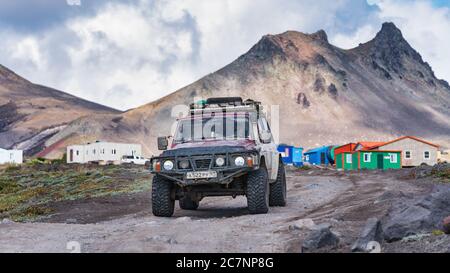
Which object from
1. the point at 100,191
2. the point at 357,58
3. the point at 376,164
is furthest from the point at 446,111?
the point at 100,191

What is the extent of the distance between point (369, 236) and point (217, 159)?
528 cm

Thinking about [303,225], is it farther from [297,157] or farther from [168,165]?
[297,157]

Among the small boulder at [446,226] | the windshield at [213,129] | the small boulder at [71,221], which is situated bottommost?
the small boulder at [71,221]

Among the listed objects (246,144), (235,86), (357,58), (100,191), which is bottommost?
(100,191)

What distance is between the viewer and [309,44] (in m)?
184

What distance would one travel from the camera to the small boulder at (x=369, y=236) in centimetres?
711

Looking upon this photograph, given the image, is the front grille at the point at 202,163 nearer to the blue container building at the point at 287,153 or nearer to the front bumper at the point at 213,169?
the front bumper at the point at 213,169

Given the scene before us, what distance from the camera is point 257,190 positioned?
12.4 meters

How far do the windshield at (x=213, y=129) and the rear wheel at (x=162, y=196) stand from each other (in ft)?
3.92

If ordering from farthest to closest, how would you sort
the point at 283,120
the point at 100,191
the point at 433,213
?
1. the point at 283,120
2. the point at 100,191
3. the point at 433,213

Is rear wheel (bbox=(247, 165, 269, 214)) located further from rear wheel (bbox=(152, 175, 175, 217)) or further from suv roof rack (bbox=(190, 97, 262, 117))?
suv roof rack (bbox=(190, 97, 262, 117))

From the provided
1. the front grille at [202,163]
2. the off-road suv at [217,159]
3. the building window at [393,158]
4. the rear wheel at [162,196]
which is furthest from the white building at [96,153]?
the front grille at [202,163]
